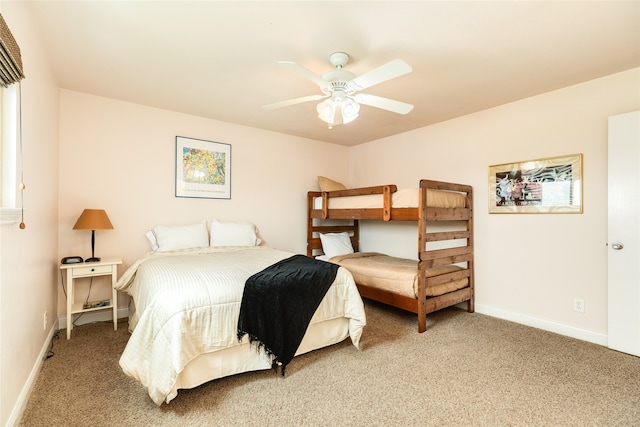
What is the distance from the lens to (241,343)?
6.30 feet

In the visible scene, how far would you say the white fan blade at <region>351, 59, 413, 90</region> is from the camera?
1693 millimetres

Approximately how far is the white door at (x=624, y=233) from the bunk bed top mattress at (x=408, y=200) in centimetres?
124

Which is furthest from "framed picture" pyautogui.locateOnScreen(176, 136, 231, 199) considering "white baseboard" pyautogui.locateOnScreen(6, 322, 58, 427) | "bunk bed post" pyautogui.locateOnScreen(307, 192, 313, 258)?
"white baseboard" pyautogui.locateOnScreen(6, 322, 58, 427)

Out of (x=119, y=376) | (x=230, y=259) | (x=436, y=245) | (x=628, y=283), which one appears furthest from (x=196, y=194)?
(x=628, y=283)

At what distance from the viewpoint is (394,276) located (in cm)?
306

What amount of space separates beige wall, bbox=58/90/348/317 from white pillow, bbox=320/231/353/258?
20.6 inches

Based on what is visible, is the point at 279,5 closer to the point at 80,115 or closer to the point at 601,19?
the point at 601,19

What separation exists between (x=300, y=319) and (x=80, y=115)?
2956 millimetres

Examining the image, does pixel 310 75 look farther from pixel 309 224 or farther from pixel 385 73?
pixel 309 224

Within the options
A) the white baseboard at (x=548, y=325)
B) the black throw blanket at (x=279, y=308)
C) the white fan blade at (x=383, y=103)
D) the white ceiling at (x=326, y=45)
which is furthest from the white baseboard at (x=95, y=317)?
the white baseboard at (x=548, y=325)

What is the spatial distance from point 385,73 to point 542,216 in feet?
7.42

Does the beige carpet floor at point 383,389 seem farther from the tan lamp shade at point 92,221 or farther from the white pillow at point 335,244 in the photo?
the white pillow at point 335,244

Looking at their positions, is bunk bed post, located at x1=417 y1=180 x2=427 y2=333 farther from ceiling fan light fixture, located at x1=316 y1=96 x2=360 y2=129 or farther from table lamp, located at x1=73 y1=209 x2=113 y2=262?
table lamp, located at x1=73 y1=209 x2=113 y2=262

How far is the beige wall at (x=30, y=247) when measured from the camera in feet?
4.68
